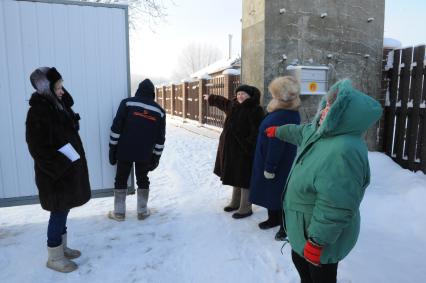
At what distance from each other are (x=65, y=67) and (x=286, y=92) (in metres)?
2.37

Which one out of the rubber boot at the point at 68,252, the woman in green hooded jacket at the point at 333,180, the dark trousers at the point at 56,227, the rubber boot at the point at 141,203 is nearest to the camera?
the woman in green hooded jacket at the point at 333,180

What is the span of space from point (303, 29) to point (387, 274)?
3.55 meters

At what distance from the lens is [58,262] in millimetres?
2982

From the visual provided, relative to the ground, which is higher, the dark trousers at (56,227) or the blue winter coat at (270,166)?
the blue winter coat at (270,166)

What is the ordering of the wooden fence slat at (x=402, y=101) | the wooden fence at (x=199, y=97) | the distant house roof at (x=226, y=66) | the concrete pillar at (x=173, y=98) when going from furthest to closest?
the concrete pillar at (x=173, y=98)
the distant house roof at (x=226, y=66)
the wooden fence at (x=199, y=97)
the wooden fence slat at (x=402, y=101)

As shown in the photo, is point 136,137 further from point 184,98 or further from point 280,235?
point 184,98

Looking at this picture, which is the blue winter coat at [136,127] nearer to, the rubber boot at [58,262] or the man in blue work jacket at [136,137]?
the man in blue work jacket at [136,137]

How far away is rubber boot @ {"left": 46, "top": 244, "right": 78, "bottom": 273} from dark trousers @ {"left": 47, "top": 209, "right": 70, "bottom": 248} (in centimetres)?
5

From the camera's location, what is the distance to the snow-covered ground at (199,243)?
9.64 ft

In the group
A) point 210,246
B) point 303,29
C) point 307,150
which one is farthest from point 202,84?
point 307,150

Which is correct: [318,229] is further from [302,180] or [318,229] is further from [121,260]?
[121,260]

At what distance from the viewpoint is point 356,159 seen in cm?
170

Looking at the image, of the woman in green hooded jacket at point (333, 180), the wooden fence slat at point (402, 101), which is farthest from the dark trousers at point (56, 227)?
the wooden fence slat at point (402, 101)

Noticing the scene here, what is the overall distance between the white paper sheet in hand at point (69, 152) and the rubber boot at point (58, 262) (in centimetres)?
83
